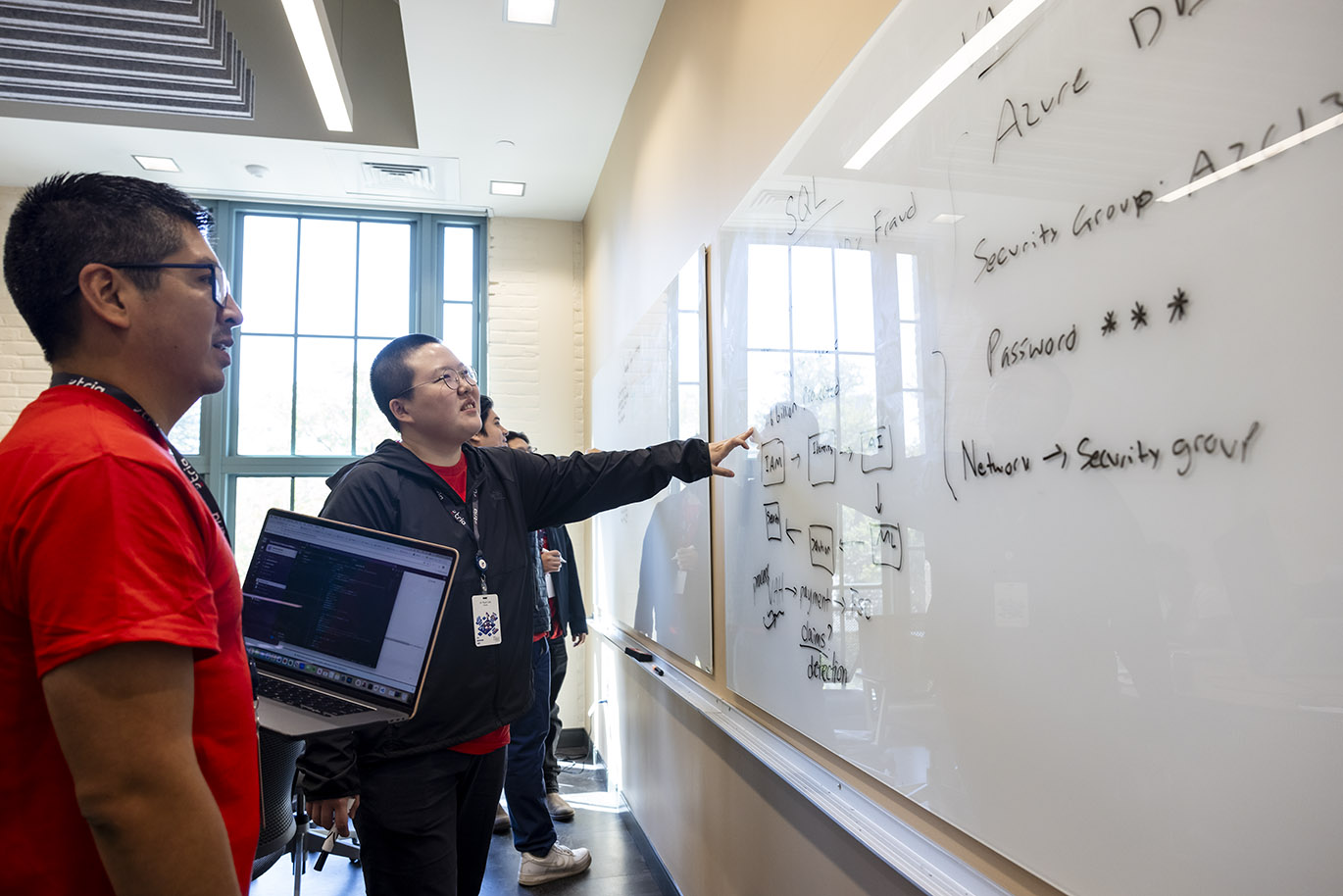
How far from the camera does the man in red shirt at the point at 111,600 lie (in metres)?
0.71

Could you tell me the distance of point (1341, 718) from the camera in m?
0.64

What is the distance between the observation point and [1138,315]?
0.84 m

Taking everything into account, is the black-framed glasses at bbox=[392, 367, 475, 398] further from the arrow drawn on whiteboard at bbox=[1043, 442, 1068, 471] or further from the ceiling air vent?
the ceiling air vent

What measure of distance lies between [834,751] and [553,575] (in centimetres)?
229

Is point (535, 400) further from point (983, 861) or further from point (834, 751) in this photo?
point (983, 861)

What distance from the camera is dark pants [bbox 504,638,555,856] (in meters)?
3.02

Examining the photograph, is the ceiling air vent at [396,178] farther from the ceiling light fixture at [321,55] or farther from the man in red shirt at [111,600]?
the man in red shirt at [111,600]

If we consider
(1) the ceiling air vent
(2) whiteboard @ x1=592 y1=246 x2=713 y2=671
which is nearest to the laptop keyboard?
(2) whiteboard @ x1=592 y1=246 x2=713 y2=671

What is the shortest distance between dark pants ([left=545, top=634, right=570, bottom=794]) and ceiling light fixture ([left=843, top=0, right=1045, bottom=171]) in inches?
103

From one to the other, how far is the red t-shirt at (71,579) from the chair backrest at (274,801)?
1653 millimetres

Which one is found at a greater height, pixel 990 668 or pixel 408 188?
pixel 408 188

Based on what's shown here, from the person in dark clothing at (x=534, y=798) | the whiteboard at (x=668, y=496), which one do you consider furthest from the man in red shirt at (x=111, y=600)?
the person in dark clothing at (x=534, y=798)

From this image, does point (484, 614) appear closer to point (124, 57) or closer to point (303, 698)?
point (303, 698)

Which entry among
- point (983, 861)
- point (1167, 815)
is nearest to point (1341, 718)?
point (1167, 815)
